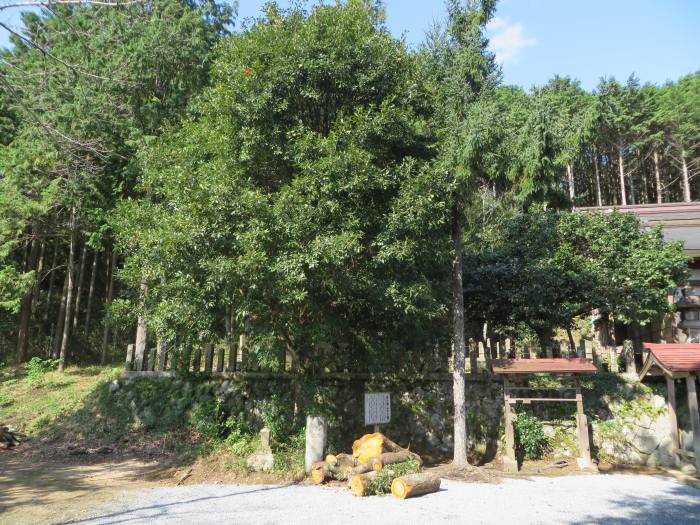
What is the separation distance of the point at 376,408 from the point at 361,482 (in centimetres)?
199

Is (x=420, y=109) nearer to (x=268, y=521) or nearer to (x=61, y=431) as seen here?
(x=268, y=521)

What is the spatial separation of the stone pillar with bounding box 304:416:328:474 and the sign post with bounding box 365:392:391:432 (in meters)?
0.89

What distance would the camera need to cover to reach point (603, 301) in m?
11.4

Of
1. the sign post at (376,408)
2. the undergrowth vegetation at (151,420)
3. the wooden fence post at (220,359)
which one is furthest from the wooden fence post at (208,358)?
the sign post at (376,408)

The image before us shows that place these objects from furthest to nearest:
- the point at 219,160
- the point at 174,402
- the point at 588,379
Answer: the point at 174,402 < the point at 588,379 < the point at 219,160

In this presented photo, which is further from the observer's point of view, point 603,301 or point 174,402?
point 174,402

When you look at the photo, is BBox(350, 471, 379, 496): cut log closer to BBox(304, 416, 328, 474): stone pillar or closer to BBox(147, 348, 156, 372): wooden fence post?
BBox(304, 416, 328, 474): stone pillar

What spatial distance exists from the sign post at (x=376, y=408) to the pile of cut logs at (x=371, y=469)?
0.56 meters

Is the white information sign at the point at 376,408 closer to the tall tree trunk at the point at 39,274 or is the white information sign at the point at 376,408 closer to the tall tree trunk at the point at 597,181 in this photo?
the tall tree trunk at the point at 39,274

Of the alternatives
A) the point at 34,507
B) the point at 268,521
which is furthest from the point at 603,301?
the point at 34,507

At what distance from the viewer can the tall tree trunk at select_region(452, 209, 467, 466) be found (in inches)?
375

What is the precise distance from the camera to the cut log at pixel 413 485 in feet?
24.6

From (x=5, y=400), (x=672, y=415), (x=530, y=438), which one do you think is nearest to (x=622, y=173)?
(x=672, y=415)

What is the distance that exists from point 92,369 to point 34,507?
35.9 ft
